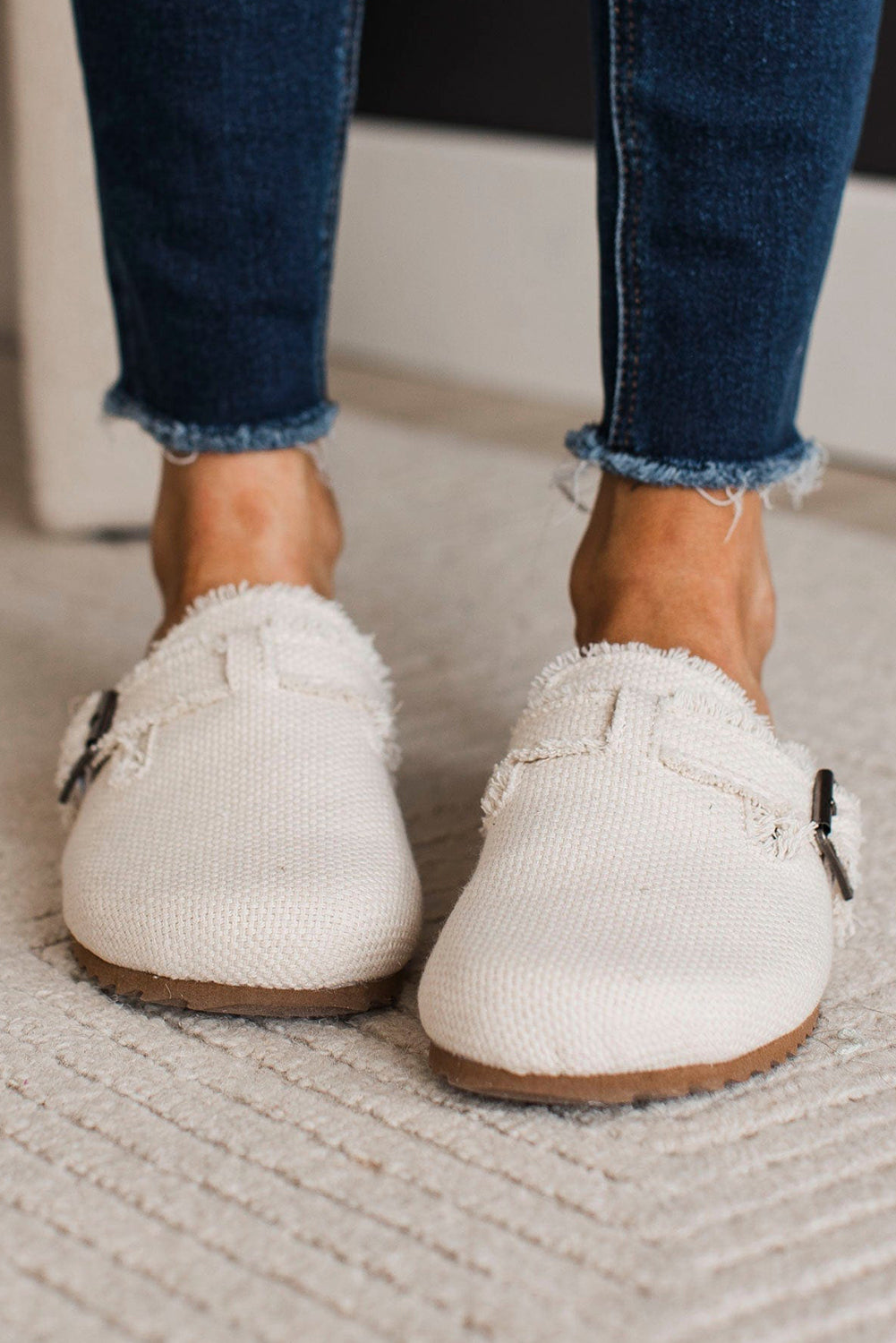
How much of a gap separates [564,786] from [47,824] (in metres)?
0.26

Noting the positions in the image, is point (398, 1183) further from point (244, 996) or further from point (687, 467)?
point (687, 467)

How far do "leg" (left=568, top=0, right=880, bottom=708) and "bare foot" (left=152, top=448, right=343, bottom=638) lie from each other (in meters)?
0.12

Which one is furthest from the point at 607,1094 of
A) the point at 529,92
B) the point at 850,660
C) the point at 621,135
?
the point at 529,92

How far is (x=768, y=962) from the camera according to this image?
0.43 metres

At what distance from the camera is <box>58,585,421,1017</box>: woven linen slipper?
454mm

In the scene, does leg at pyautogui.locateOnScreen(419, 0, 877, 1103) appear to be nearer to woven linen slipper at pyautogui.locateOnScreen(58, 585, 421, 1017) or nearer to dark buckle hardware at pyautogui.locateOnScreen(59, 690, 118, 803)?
woven linen slipper at pyautogui.locateOnScreen(58, 585, 421, 1017)

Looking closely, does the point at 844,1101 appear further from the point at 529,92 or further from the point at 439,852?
the point at 529,92

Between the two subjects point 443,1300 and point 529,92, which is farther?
point 529,92

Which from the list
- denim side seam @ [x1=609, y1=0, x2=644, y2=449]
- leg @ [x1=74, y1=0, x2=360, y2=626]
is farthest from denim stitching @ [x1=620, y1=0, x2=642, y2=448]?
leg @ [x1=74, y1=0, x2=360, y2=626]

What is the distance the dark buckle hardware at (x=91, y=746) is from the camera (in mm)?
560

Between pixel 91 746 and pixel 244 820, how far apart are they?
0.11 meters

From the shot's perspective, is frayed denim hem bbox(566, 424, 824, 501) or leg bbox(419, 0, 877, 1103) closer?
leg bbox(419, 0, 877, 1103)

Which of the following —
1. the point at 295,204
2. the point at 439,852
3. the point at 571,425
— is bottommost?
the point at 571,425

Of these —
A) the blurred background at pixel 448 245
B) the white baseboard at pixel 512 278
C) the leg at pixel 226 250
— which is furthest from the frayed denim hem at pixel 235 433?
the white baseboard at pixel 512 278
